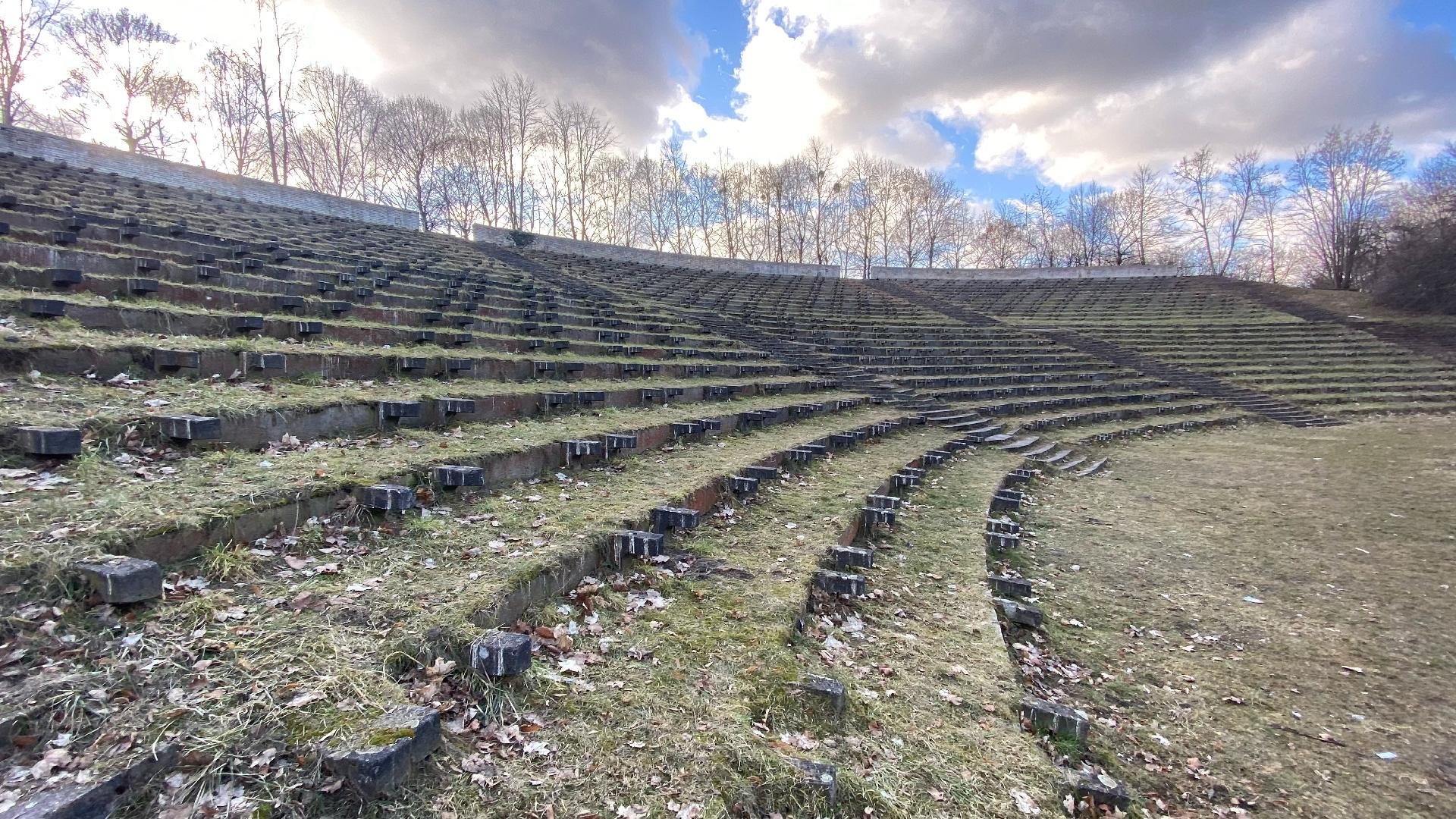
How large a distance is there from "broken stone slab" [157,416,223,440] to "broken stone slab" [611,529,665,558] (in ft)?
7.98

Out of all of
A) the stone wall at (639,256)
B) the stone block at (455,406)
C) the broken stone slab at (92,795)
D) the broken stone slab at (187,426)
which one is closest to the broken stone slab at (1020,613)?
the broken stone slab at (92,795)

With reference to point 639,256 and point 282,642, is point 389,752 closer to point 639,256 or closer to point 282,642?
point 282,642

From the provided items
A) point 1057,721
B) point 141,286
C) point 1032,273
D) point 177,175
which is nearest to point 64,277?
point 141,286

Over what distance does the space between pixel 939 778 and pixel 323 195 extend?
2393 centimetres

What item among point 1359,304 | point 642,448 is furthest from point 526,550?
point 1359,304

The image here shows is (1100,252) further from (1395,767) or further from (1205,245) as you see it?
(1395,767)

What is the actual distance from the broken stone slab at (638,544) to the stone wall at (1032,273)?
33478mm

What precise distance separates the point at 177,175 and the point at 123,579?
20.5 meters

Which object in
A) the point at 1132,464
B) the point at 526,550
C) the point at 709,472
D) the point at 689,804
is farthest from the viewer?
the point at 1132,464

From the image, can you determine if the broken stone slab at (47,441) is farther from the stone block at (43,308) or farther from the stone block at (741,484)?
the stone block at (741,484)

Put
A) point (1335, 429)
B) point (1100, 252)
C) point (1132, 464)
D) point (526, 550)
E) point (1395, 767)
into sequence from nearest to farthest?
point (1395, 767) < point (526, 550) < point (1132, 464) < point (1335, 429) < point (1100, 252)

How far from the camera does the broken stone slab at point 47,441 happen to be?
9.57 ft

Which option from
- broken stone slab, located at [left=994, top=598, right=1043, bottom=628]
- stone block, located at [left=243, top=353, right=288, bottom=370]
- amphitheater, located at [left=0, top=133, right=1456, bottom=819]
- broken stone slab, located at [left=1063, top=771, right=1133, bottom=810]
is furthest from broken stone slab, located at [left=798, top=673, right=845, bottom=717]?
stone block, located at [left=243, top=353, right=288, bottom=370]

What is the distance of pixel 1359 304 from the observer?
25812 millimetres
